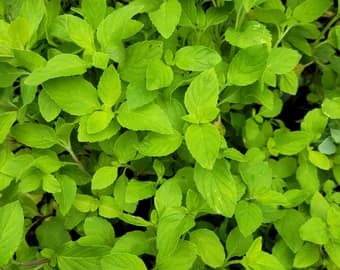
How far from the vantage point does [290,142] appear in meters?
1.24

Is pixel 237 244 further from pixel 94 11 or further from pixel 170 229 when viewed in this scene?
pixel 94 11

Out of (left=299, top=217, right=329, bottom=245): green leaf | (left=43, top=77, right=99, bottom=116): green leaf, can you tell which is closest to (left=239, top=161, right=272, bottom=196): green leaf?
(left=299, top=217, right=329, bottom=245): green leaf

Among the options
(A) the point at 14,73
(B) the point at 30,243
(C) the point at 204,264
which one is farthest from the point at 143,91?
(B) the point at 30,243

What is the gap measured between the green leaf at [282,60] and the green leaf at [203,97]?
19 centimetres

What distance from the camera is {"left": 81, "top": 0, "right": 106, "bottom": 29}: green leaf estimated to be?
1.12m

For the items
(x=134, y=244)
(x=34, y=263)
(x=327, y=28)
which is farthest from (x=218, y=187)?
(x=327, y=28)

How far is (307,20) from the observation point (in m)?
1.27

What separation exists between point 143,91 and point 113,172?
177 millimetres

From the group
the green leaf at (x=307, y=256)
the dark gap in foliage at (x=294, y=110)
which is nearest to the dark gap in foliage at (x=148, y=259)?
the green leaf at (x=307, y=256)

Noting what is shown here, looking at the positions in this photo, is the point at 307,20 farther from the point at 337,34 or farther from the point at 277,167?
the point at 277,167

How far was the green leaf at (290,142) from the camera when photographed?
1.22 meters

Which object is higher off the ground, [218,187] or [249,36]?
[249,36]

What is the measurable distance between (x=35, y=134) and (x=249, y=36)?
0.46 meters

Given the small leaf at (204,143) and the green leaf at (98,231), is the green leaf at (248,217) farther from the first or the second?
the green leaf at (98,231)
